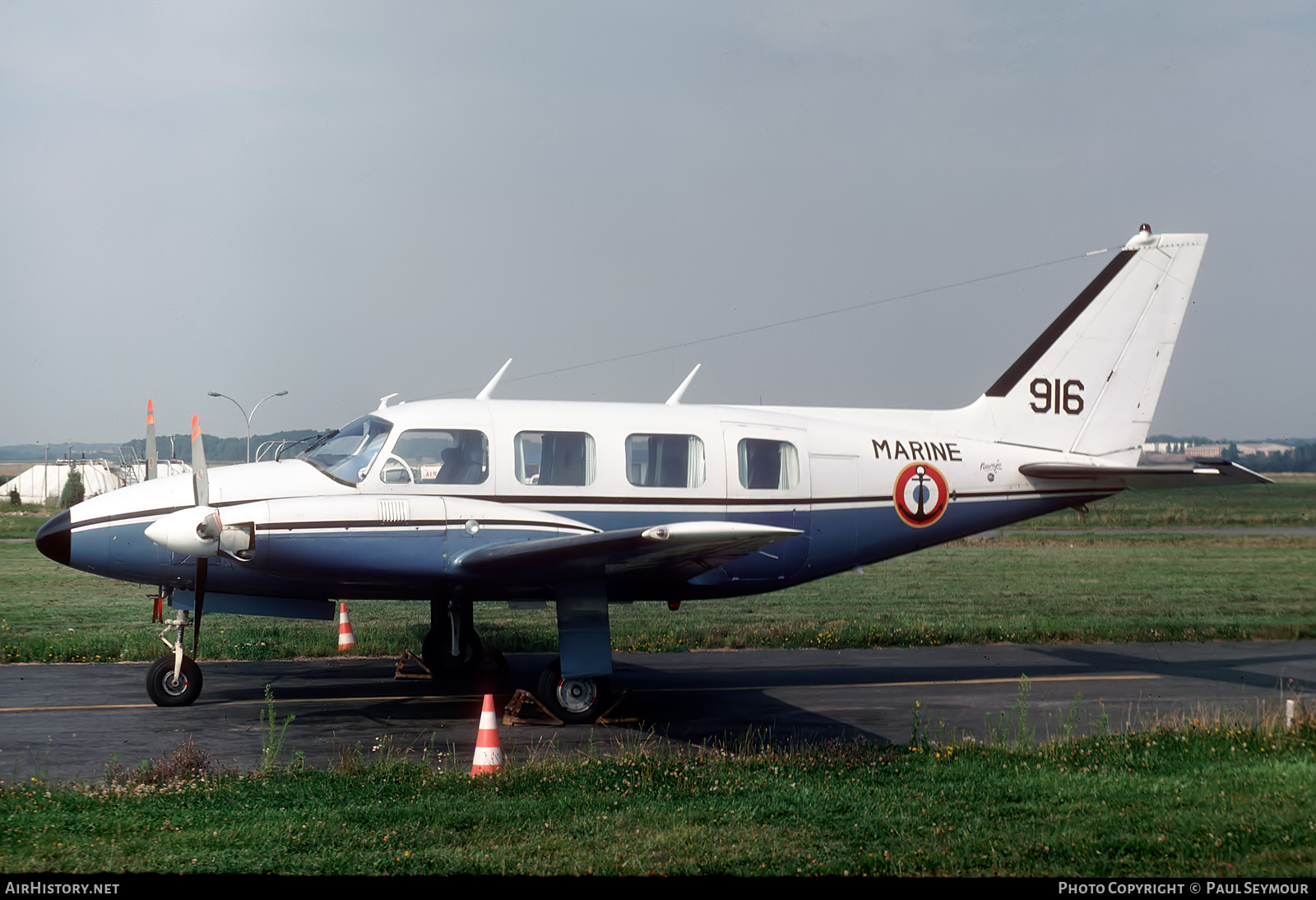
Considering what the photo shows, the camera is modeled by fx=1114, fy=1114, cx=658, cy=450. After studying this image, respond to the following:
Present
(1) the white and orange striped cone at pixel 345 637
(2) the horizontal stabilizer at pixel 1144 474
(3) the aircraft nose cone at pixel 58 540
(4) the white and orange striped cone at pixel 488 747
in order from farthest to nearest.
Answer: (1) the white and orange striped cone at pixel 345 637 < (2) the horizontal stabilizer at pixel 1144 474 < (3) the aircraft nose cone at pixel 58 540 < (4) the white and orange striped cone at pixel 488 747

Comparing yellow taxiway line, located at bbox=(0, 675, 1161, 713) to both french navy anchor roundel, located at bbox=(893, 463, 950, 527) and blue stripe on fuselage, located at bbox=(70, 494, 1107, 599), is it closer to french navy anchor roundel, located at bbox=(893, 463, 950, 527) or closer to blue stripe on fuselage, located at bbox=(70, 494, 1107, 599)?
blue stripe on fuselage, located at bbox=(70, 494, 1107, 599)

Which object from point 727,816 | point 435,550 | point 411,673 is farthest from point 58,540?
point 727,816

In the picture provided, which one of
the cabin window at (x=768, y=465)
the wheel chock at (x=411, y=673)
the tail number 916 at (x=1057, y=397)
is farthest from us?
the tail number 916 at (x=1057, y=397)

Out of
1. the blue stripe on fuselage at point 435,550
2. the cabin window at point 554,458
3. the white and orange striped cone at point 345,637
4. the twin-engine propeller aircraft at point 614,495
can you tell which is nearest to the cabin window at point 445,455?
the twin-engine propeller aircraft at point 614,495

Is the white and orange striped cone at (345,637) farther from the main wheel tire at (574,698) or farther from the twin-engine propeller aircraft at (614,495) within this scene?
the main wheel tire at (574,698)


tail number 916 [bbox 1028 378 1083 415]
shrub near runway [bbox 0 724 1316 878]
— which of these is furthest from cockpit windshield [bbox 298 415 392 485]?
tail number 916 [bbox 1028 378 1083 415]

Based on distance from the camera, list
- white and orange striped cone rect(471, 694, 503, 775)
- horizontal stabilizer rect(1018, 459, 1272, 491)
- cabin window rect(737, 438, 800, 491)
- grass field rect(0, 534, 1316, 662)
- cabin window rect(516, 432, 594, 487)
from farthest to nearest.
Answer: grass field rect(0, 534, 1316, 662) → horizontal stabilizer rect(1018, 459, 1272, 491) → cabin window rect(737, 438, 800, 491) → cabin window rect(516, 432, 594, 487) → white and orange striped cone rect(471, 694, 503, 775)

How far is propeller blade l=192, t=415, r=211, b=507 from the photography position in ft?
40.4

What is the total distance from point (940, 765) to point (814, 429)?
5.91m

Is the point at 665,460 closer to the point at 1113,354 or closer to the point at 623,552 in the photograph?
the point at 623,552

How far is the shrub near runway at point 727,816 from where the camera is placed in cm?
727

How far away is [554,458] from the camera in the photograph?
45.5ft

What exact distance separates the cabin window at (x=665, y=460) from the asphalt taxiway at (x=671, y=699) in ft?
9.23

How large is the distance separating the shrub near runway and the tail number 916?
695 centimetres
